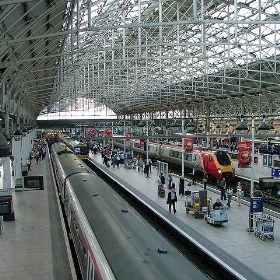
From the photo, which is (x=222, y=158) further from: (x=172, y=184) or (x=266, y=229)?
(x=266, y=229)

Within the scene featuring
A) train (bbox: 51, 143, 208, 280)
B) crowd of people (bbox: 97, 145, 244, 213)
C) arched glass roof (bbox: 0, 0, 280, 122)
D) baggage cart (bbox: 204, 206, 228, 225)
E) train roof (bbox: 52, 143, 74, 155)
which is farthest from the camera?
train roof (bbox: 52, 143, 74, 155)

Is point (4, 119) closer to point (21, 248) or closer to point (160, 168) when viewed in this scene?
point (21, 248)

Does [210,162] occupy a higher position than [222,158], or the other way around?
[222,158]

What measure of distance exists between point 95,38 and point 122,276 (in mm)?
23524

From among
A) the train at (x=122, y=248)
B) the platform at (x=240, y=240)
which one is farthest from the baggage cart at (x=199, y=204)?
the train at (x=122, y=248)

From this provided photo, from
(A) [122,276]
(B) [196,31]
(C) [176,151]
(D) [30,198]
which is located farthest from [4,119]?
(C) [176,151]

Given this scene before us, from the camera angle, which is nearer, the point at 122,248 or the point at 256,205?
the point at 122,248

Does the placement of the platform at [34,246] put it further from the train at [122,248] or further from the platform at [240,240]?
the platform at [240,240]

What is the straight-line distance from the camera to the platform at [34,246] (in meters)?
9.55

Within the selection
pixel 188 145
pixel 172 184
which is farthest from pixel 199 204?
pixel 188 145

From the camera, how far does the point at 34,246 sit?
11.6 meters

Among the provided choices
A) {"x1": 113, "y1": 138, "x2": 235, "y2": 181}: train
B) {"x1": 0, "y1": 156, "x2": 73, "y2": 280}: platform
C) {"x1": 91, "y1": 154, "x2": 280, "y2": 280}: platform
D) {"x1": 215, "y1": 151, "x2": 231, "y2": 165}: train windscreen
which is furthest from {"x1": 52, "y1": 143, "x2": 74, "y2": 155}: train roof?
{"x1": 215, "y1": 151, "x2": 231, "y2": 165}: train windscreen

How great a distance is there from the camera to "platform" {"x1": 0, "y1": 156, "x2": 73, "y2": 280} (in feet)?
31.3

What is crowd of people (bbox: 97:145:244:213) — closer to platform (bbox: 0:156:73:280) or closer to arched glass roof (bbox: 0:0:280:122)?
platform (bbox: 0:156:73:280)
